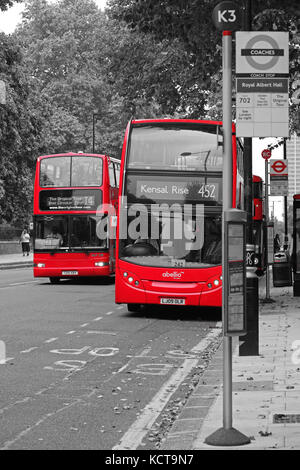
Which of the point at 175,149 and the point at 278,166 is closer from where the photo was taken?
the point at 175,149

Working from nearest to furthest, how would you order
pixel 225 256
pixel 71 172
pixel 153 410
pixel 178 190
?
pixel 225 256 → pixel 153 410 → pixel 178 190 → pixel 71 172

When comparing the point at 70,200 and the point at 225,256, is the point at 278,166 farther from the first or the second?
the point at 225,256

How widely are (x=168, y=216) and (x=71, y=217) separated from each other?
1049cm

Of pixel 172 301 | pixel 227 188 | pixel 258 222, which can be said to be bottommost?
pixel 172 301

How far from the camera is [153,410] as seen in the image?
7.65m

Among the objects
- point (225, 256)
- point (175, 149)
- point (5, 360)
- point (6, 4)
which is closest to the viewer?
point (225, 256)

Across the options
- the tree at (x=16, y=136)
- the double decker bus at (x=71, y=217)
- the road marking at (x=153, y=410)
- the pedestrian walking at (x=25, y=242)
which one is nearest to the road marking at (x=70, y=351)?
the road marking at (x=153, y=410)

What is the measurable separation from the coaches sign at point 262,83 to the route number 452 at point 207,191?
22.5 feet

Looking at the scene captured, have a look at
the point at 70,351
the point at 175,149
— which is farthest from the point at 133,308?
the point at 70,351

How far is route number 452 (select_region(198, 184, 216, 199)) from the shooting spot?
16.5 metres

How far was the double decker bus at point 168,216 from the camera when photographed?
16.4 m

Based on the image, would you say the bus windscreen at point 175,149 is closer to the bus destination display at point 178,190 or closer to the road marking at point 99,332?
the bus destination display at point 178,190

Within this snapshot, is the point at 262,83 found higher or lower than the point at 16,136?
lower

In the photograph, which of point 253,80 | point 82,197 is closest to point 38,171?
point 82,197
